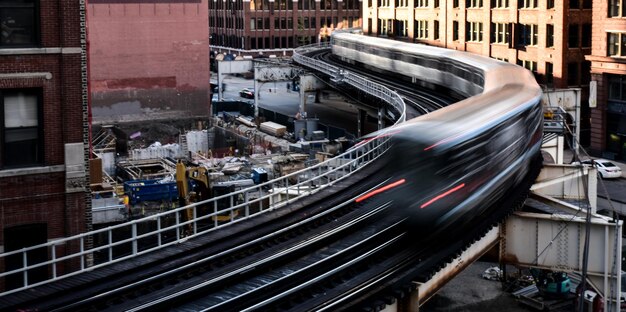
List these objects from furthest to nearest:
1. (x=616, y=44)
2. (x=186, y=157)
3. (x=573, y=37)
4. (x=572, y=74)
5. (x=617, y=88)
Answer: (x=572, y=74)
(x=573, y=37)
(x=186, y=157)
(x=617, y=88)
(x=616, y=44)

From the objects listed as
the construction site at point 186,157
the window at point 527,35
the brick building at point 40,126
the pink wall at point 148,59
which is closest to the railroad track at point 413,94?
the construction site at point 186,157

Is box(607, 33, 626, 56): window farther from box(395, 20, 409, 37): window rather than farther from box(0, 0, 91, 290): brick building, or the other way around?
box(0, 0, 91, 290): brick building

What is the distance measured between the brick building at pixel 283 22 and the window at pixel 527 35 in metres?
63.6

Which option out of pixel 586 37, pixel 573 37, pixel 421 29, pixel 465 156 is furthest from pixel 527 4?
pixel 465 156

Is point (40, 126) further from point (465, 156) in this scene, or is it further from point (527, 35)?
point (527, 35)

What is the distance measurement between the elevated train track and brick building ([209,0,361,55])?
4406 inches

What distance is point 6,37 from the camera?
24.6 meters

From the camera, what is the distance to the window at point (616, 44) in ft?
202

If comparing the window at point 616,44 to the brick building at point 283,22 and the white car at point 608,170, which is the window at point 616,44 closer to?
the white car at point 608,170

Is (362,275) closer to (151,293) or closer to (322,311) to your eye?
(322,311)

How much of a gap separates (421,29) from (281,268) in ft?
247

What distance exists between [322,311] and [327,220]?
8.66m

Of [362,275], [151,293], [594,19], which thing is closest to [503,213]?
[362,275]

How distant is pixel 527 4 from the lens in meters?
72.8
